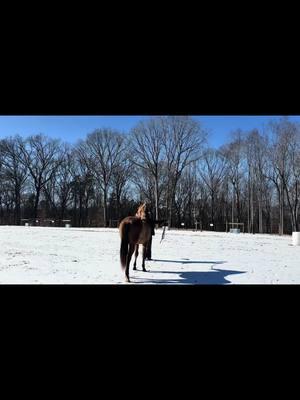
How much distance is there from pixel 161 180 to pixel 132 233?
17266mm

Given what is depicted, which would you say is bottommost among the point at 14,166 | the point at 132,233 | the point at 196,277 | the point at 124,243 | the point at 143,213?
the point at 196,277

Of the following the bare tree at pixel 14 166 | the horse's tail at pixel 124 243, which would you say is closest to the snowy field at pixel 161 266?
the horse's tail at pixel 124 243

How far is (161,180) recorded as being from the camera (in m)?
22.1

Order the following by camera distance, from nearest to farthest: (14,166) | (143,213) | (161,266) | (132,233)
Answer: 1. (132,233)
2. (143,213)
3. (161,266)
4. (14,166)

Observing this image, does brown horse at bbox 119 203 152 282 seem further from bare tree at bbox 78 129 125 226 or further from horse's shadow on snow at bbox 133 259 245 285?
bare tree at bbox 78 129 125 226

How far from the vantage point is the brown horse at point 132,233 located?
4.71 meters

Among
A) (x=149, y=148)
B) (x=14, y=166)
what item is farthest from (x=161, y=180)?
Result: (x=14, y=166)

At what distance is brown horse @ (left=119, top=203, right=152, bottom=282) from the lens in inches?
186

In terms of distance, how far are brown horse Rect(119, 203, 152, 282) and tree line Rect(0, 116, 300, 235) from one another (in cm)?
1177

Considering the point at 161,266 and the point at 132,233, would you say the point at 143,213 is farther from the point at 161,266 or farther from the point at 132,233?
the point at 161,266
